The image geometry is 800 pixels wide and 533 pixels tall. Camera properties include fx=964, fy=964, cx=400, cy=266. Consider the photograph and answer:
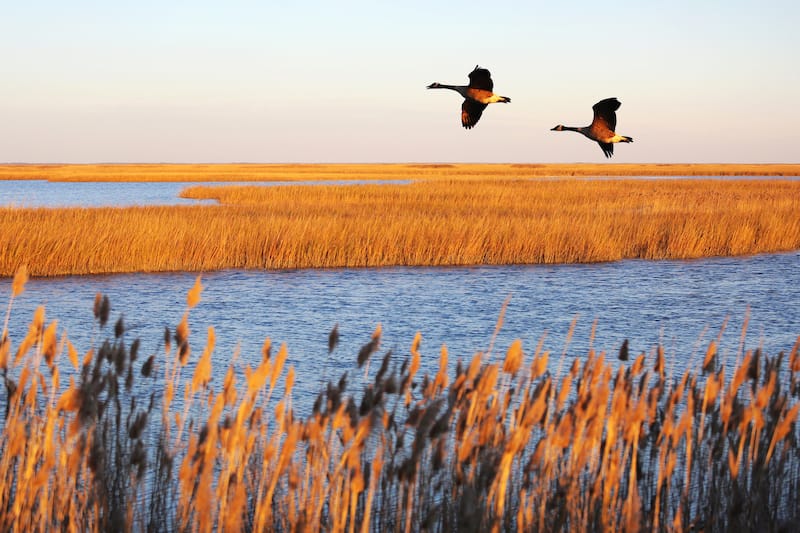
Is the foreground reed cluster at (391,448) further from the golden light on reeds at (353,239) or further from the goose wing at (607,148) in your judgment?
the golden light on reeds at (353,239)

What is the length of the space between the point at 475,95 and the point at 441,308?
5.95 metres

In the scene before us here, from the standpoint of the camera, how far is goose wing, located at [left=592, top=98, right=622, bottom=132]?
763cm

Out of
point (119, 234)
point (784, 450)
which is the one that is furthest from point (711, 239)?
point (784, 450)

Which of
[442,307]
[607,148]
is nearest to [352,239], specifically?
[442,307]

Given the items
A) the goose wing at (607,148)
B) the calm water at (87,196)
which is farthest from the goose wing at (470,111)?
the calm water at (87,196)

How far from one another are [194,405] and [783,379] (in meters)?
4.63

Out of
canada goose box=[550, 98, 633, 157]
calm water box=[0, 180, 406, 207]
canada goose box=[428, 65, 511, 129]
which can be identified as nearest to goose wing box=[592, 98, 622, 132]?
canada goose box=[550, 98, 633, 157]

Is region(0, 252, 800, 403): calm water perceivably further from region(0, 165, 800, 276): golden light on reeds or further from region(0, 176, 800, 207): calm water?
region(0, 176, 800, 207): calm water

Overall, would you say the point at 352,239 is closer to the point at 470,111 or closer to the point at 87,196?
the point at 470,111

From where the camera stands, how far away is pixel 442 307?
13133 mm

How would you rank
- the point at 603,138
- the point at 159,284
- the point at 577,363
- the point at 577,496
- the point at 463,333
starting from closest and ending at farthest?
the point at 577,363 < the point at 577,496 < the point at 603,138 < the point at 463,333 < the point at 159,284

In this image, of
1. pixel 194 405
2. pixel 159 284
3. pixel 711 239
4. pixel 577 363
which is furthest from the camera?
pixel 711 239

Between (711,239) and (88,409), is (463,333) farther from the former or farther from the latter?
(711,239)

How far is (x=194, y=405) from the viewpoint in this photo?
23.4 feet
